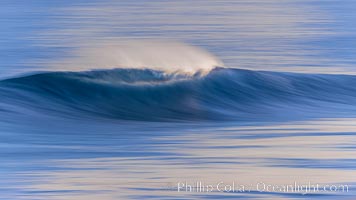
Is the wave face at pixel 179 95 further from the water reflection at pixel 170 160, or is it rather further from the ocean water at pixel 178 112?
the water reflection at pixel 170 160

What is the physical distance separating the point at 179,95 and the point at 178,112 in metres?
1.25

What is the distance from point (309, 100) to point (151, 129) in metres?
3.32

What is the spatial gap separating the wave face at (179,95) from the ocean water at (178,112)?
0.02m

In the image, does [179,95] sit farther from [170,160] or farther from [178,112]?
[170,160]

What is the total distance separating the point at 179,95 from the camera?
43.8 ft

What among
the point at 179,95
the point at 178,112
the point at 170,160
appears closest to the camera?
the point at 170,160

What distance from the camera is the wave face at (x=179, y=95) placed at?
11.8 m

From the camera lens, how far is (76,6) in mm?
33688

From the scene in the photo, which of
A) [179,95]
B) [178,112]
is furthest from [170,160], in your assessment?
[179,95]

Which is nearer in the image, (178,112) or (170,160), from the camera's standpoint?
(170,160)

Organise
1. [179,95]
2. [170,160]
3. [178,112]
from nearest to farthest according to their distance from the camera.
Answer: [170,160], [178,112], [179,95]

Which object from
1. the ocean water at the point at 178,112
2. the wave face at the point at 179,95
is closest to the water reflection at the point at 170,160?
the ocean water at the point at 178,112

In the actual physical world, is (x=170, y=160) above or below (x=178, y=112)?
below

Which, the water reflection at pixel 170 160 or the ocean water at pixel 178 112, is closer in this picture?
the water reflection at pixel 170 160
